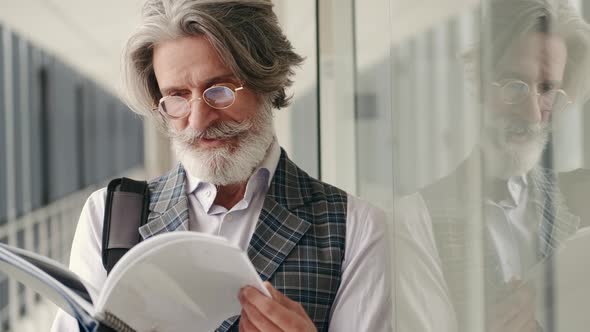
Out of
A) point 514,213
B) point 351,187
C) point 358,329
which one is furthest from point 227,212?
point 351,187

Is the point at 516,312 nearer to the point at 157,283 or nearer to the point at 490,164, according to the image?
the point at 490,164

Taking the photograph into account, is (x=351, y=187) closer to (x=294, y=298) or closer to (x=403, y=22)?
(x=294, y=298)

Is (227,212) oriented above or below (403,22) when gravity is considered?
below

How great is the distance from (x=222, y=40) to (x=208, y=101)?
0.10 meters

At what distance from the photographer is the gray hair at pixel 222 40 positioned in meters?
1.16

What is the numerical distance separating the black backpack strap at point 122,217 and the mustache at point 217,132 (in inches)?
4.4

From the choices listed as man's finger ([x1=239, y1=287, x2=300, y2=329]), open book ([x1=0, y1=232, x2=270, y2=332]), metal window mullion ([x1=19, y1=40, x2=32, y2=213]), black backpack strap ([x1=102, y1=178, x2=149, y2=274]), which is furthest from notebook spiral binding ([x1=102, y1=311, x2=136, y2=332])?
metal window mullion ([x1=19, y1=40, x2=32, y2=213])

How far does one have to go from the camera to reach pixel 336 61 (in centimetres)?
204

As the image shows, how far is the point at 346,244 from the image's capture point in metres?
1.13

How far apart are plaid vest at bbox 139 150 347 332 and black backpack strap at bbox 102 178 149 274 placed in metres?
0.02

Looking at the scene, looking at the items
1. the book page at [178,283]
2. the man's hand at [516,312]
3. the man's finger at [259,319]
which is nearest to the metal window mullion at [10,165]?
the book page at [178,283]

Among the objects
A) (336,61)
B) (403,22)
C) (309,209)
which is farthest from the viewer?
(336,61)

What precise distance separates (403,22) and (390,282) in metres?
0.41

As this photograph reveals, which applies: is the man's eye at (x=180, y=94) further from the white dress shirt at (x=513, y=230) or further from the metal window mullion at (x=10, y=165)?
the metal window mullion at (x=10, y=165)
